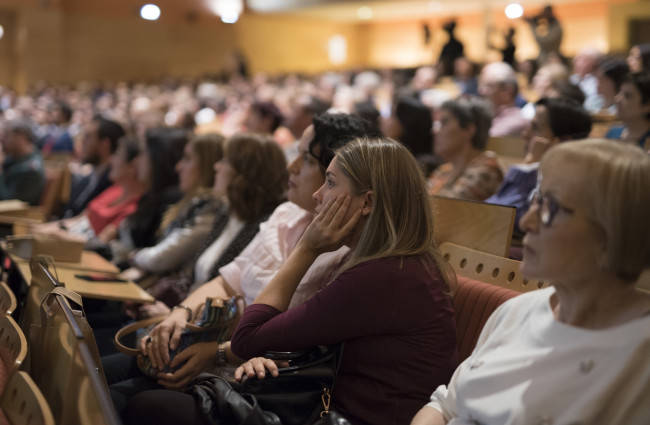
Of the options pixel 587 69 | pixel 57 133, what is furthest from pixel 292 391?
pixel 57 133

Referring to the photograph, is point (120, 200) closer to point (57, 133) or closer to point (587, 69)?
point (57, 133)

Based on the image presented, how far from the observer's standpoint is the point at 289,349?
1.73m

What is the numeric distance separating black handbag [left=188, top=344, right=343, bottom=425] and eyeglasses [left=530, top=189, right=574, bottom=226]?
0.65 metres

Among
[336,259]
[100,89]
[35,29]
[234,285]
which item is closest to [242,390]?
[336,259]

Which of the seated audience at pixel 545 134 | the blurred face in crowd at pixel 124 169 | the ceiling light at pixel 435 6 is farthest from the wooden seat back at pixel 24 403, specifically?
the ceiling light at pixel 435 6

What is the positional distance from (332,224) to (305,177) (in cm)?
58

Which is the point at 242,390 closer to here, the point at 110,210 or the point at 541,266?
the point at 541,266

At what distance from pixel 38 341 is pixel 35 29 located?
1717 cm

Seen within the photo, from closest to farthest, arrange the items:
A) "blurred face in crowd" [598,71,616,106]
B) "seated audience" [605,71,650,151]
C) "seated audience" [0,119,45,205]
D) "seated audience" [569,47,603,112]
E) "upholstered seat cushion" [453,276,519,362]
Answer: "upholstered seat cushion" [453,276,519,362], "seated audience" [605,71,650,151], "seated audience" [0,119,45,205], "blurred face in crowd" [598,71,616,106], "seated audience" [569,47,603,112]

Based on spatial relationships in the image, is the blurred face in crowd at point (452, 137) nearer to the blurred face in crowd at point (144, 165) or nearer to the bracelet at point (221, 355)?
the blurred face in crowd at point (144, 165)

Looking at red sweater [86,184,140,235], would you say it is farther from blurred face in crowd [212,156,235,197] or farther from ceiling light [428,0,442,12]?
ceiling light [428,0,442,12]

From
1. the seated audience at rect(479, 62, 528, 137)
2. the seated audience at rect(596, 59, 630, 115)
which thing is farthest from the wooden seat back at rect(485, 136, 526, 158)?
the seated audience at rect(596, 59, 630, 115)

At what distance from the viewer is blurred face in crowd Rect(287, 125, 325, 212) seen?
2.37 m

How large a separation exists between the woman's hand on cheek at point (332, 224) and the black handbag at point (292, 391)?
0.90 feet
